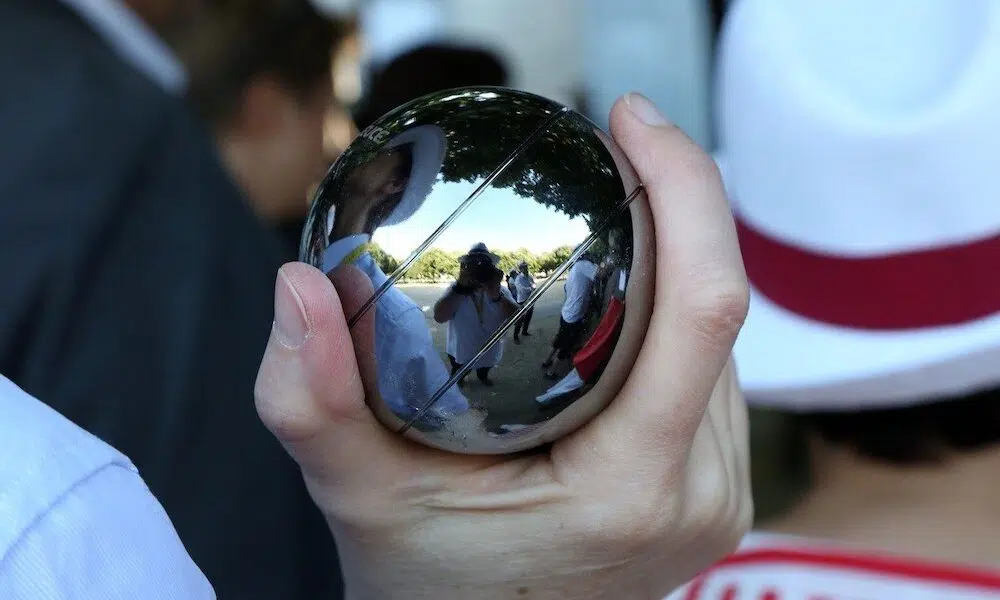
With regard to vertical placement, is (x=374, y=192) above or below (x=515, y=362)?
above

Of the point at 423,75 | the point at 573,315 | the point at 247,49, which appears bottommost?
the point at 423,75

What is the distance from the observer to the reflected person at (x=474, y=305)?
769mm

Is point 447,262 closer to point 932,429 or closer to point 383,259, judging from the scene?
point 383,259

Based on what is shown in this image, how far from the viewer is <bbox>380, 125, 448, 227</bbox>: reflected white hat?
781 millimetres

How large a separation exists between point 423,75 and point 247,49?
2.36 ft

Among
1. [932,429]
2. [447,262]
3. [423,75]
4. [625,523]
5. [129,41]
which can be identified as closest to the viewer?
[447,262]

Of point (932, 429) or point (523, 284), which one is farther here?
point (932, 429)

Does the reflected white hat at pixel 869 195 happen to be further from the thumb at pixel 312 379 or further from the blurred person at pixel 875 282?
the thumb at pixel 312 379

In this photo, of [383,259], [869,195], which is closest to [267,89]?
[869,195]

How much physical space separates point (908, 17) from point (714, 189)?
923 mm

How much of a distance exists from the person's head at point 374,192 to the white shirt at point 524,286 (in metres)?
0.11

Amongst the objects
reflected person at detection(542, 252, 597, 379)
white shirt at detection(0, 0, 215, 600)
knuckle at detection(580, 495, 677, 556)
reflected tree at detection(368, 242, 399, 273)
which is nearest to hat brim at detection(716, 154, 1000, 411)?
knuckle at detection(580, 495, 677, 556)

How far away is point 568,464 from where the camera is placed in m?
0.89

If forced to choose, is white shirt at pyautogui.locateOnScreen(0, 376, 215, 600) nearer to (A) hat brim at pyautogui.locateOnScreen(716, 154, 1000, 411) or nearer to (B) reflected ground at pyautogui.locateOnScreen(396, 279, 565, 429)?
(B) reflected ground at pyautogui.locateOnScreen(396, 279, 565, 429)
